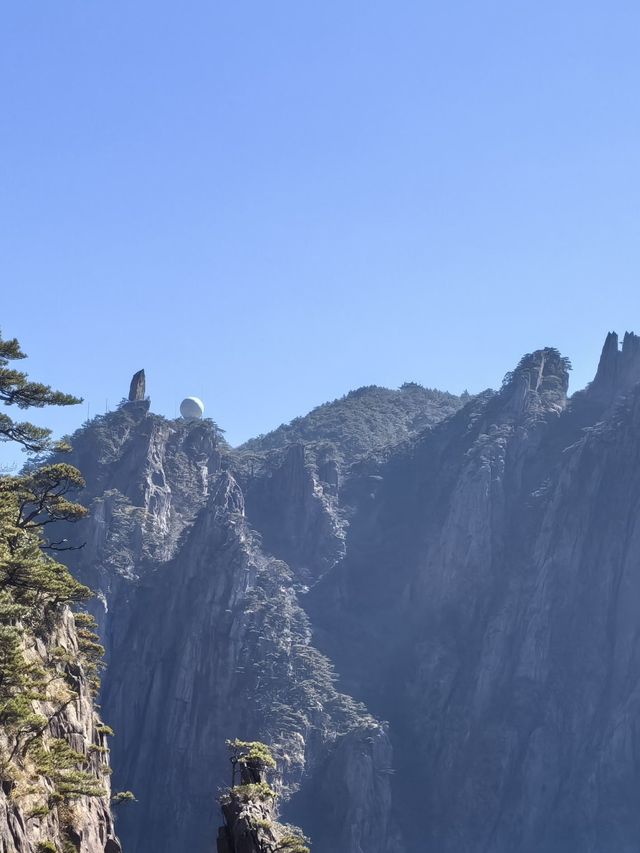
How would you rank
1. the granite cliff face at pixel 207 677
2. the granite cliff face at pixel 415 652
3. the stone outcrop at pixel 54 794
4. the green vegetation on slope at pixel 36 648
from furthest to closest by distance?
the granite cliff face at pixel 415 652 < the granite cliff face at pixel 207 677 < the green vegetation on slope at pixel 36 648 < the stone outcrop at pixel 54 794

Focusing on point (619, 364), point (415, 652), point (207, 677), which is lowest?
point (207, 677)

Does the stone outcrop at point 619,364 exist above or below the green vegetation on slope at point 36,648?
above

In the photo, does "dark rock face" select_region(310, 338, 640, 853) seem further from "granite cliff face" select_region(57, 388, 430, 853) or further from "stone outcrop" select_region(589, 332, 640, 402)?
"granite cliff face" select_region(57, 388, 430, 853)

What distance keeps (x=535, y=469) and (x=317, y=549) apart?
31.2 meters

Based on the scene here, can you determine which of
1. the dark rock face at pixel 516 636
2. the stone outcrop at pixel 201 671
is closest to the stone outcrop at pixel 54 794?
the stone outcrop at pixel 201 671

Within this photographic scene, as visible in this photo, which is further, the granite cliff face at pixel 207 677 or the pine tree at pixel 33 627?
the granite cliff face at pixel 207 677

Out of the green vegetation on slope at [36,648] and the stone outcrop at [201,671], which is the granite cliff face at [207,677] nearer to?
the stone outcrop at [201,671]

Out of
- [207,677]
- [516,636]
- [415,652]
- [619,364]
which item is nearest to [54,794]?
[207,677]

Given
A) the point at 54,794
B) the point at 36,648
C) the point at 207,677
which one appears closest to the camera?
the point at 54,794

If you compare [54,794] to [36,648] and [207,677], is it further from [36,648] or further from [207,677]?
[207,677]

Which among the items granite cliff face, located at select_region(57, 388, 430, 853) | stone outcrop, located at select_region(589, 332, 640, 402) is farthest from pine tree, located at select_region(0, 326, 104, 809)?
stone outcrop, located at select_region(589, 332, 640, 402)

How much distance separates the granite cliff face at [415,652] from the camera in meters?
155

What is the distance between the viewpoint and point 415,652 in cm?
17725

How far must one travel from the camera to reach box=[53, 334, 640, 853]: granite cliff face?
15525cm
